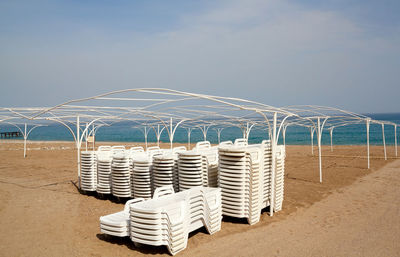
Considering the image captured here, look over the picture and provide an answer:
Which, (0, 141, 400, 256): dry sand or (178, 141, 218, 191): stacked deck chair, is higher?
(178, 141, 218, 191): stacked deck chair

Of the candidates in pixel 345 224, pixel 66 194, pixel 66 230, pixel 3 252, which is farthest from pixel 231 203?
pixel 66 194

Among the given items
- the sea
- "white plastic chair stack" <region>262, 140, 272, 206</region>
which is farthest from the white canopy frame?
the sea

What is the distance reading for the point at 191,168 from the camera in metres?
6.73

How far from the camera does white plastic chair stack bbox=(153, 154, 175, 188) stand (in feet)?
23.8

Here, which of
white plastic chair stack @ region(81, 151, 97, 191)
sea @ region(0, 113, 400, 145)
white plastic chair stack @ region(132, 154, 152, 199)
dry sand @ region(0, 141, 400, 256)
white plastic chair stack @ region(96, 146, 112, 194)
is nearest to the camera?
dry sand @ region(0, 141, 400, 256)

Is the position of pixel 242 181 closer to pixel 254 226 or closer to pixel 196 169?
pixel 254 226

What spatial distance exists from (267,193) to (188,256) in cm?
284

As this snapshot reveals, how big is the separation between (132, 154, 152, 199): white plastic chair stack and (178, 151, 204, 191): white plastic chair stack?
1170mm

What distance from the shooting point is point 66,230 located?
5859mm

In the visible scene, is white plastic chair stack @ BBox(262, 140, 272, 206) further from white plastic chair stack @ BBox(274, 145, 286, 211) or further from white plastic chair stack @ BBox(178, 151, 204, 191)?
white plastic chair stack @ BBox(178, 151, 204, 191)

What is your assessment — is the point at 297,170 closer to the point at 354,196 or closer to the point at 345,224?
the point at 354,196

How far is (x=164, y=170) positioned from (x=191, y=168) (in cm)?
88

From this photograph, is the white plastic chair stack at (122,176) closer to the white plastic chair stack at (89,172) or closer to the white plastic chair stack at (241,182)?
the white plastic chair stack at (89,172)

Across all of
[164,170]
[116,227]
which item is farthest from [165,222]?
[164,170]
